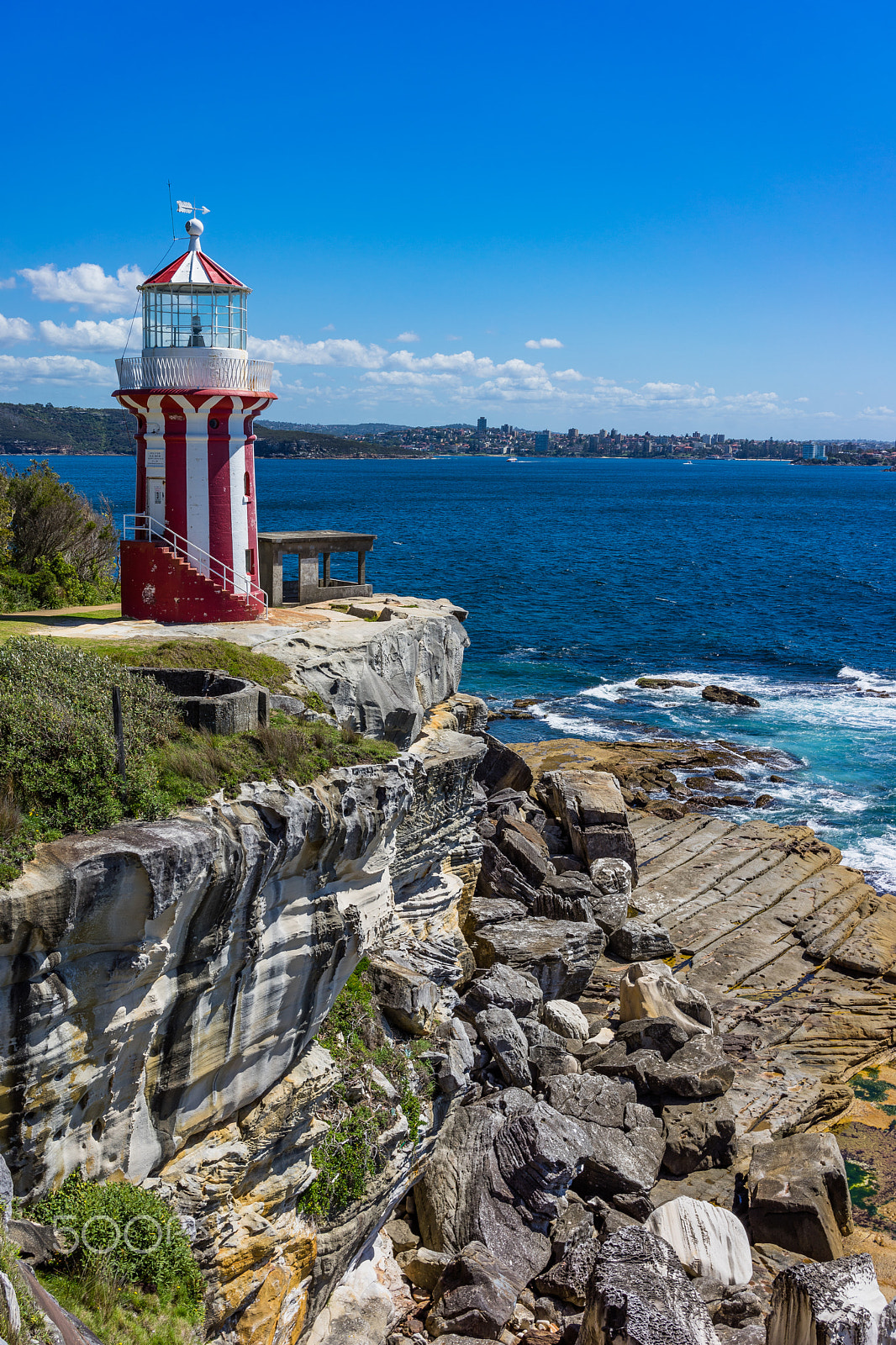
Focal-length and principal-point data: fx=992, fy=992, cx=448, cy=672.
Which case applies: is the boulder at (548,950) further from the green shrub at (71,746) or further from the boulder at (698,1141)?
the green shrub at (71,746)

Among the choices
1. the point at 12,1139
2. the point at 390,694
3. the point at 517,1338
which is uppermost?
the point at 390,694

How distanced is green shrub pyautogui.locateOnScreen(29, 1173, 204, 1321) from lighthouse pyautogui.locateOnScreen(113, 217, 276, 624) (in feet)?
44.8

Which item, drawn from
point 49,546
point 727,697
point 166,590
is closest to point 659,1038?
point 166,590

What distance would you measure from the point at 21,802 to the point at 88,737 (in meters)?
1.13

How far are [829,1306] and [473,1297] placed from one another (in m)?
4.99

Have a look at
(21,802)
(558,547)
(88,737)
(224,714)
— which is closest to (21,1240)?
(21,802)

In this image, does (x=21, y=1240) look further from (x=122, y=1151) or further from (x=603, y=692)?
(x=603, y=692)

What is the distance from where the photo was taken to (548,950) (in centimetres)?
2172

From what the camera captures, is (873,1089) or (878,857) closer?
(873,1089)

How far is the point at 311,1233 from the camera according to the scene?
13.3m

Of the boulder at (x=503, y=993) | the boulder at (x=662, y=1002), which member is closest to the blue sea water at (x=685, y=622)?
the boulder at (x=662, y=1002)

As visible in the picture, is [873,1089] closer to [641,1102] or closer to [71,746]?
[641,1102]

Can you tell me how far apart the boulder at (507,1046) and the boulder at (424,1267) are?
3.56 m

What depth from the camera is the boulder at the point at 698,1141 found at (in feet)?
56.1
